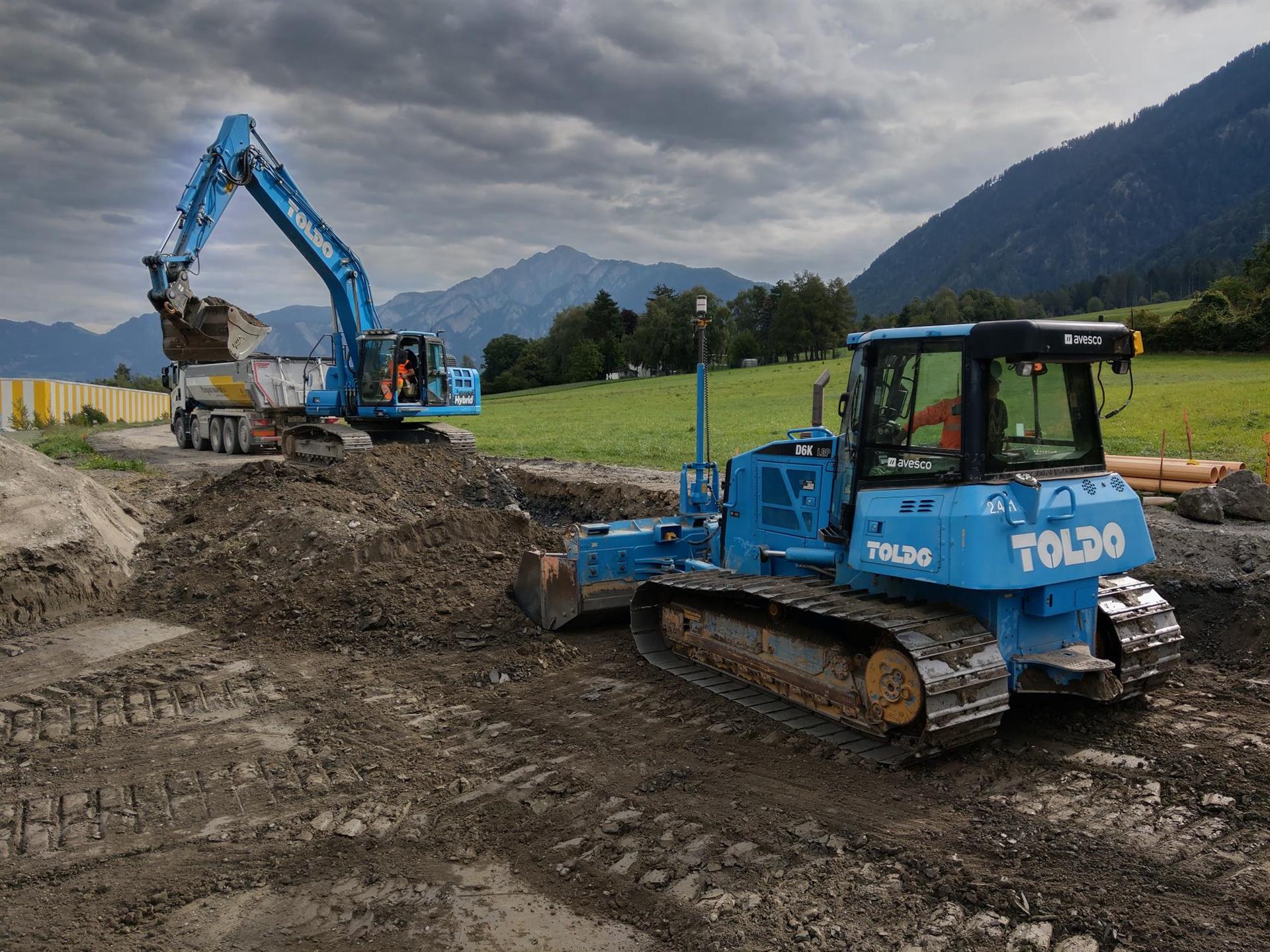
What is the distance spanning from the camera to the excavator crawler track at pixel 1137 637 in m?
5.71

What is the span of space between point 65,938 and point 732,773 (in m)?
3.32

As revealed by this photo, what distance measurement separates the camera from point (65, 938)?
12.3 feet

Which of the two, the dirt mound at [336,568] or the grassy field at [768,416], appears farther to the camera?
the grassy field at [768,416]

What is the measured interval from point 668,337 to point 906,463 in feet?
221

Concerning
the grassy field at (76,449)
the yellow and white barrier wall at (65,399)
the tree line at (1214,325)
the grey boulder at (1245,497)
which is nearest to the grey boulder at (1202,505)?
the grey boulder at (1245,497)

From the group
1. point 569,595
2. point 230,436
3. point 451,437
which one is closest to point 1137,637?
point 569,595

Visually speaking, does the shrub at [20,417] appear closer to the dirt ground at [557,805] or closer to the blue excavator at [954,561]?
the dirt ground at [557,805]

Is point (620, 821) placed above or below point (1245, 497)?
below

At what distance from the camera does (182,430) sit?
27.8 m

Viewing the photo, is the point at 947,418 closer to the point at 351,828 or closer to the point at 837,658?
the point at 837,658

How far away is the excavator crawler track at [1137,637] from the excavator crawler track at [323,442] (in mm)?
14663

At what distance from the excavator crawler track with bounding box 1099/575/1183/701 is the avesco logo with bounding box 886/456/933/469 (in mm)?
1635

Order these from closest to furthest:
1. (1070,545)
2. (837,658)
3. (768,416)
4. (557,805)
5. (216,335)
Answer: (557,805)
(1070,545)
(837,658)
(216,335)
(768,416)

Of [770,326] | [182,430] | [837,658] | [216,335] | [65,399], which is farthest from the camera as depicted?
[770,326]
